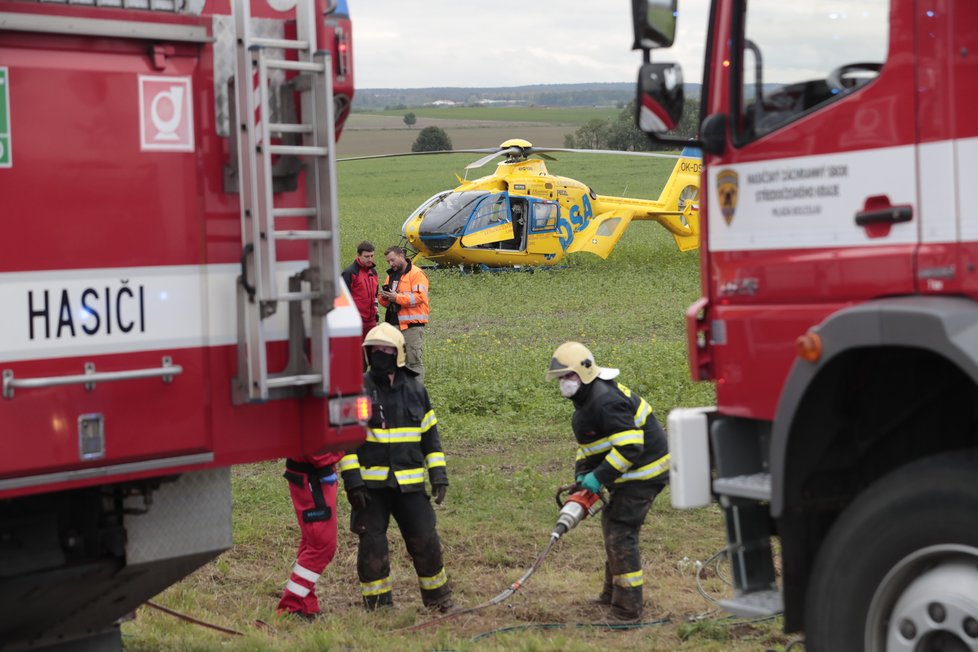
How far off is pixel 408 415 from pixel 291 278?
303cm

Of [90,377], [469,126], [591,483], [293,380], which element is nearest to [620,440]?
[591,483]

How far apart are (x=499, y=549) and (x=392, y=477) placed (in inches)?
51.0

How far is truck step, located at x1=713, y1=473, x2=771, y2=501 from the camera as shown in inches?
182

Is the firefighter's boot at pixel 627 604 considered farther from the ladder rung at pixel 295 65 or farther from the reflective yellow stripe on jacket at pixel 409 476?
the ladder rung at pixel 295 65

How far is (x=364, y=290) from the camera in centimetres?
1412

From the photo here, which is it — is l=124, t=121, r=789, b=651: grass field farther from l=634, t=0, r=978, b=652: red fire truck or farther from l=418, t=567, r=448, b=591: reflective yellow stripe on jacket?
l=634, t=0, r=978, b=652: red fire truck

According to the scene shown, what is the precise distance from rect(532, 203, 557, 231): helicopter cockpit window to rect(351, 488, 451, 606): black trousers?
70.1ft

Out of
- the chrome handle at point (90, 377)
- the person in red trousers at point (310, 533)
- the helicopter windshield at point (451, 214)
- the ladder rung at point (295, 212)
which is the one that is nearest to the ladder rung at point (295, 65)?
the ladder rung at point (295, 212)

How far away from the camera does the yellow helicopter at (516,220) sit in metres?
28.6

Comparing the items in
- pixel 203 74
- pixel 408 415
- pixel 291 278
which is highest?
pixel 203 74

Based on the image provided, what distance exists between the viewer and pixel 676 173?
1254 inches

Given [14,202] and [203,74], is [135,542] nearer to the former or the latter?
[14,202]

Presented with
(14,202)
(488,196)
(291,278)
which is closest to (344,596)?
(291,278)

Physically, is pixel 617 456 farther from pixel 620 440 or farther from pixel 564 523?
pixel 564 523
